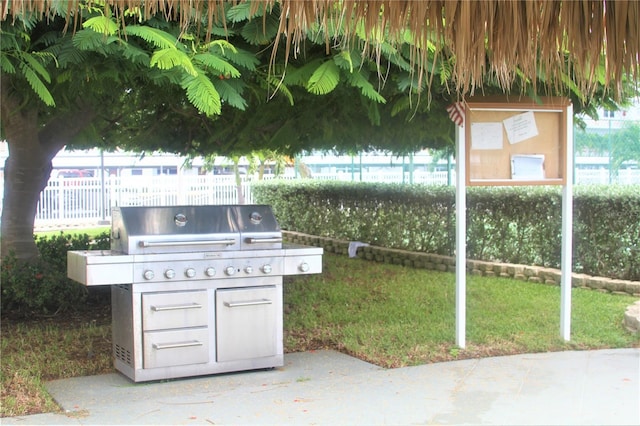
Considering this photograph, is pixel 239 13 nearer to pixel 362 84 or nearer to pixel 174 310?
pixel 362 84

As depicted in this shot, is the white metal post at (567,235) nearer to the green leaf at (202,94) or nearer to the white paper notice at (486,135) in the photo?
the white paper notice at (486,135)

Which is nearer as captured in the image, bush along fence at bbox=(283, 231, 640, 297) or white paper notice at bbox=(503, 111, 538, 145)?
white paper notice at bbox=(503, 111, 538, 145)

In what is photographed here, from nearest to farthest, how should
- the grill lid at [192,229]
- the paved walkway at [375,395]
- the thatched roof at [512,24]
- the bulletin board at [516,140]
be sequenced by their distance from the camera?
the thatched roof at [512,24] → the paved walkway at [375,395] → the grill lid at [192,229] → the bulletin board at [516,140]

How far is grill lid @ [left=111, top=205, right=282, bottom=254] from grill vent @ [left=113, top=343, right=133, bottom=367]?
859 mm

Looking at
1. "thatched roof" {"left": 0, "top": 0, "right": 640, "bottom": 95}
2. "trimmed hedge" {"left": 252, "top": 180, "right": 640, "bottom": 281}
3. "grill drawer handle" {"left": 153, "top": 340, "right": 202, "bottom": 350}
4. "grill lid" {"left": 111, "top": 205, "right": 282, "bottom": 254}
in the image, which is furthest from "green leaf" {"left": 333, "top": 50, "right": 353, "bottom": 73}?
"trimmed hedge" {"left": 252, "top": 180, "right": 640, "bottom": 281}

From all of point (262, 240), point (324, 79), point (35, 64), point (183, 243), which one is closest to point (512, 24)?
point (324, 79)

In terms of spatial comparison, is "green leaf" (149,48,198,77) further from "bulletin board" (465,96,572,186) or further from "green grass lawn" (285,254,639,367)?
"green grass lawn" (285,254,639,367)

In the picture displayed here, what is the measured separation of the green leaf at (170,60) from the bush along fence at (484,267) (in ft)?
25.3

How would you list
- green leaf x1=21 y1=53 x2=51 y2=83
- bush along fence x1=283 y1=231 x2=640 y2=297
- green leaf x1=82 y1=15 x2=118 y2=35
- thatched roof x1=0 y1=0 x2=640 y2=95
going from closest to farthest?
1. thatched roof x1=0 y1=0 x2=640 y2=95
2. green leaf x1=82 y1=15 x2=118 y2=35
3. green leaf x1=21 y1=53 x2=51 y2=83
4. bush along fence x1=283 y1=231 x2=640 y2=297

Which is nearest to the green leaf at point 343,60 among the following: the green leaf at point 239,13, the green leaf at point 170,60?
the green leaf at point 239,13

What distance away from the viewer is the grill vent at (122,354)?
609cm

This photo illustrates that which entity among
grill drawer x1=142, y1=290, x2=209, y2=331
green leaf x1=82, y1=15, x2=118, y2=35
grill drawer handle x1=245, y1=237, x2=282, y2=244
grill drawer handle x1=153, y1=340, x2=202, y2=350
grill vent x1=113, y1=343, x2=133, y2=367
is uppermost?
green leaf x1=82, y1=15, x2=118, y2=35

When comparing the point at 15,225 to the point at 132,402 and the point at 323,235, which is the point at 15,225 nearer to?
the point at 132,402

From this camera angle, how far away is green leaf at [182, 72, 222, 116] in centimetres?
483
